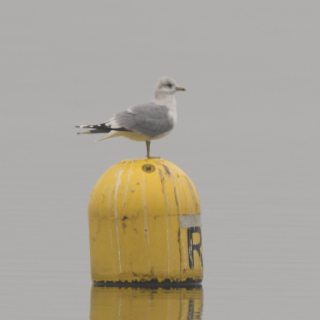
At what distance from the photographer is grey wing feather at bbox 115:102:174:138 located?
1577cm

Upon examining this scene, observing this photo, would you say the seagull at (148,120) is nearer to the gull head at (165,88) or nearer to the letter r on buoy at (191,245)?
the gull head at (165,88)

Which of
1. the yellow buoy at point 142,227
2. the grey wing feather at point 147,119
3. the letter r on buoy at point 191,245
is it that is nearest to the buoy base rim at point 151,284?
the yellow buoy at point 142,227

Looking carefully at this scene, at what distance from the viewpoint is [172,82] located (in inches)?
638

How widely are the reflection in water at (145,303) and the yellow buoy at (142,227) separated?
0.49ft

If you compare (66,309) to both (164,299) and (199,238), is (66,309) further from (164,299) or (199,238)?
(199,238)

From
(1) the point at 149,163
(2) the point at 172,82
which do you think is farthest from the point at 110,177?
(2) the point at 172,82

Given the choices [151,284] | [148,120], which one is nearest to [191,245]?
[151,284]

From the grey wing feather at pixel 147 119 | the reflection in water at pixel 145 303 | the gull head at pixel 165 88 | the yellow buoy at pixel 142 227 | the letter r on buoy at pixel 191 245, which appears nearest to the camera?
the reflection in water at pixel 145 303

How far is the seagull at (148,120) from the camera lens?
51.7 feet

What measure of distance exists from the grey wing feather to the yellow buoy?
49 centimetres

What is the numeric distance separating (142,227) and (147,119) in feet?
4.37

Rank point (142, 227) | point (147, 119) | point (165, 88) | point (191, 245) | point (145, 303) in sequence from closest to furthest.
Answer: point (145, 303)
point (142, 227)
point (191, 245)
point (147, 119)
point (165, 88)

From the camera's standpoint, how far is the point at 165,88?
16172mm

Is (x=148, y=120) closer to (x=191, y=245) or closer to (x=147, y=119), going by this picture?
(x=147, y=119)
